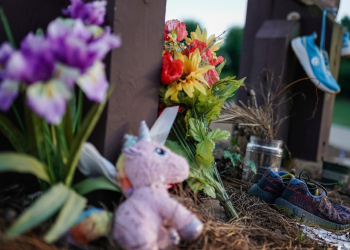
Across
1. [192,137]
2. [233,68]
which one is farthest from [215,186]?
[233,68]

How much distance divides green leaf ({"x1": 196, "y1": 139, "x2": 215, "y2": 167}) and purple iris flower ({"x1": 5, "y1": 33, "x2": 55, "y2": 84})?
74 cm

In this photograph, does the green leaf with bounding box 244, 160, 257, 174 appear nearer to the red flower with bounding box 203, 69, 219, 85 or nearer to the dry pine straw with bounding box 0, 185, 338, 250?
the dry pine straw with bounding box 0, 185, 338, 250

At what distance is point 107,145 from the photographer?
113 cm

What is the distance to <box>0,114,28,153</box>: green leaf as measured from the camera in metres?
1.00

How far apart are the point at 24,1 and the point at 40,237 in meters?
0.93

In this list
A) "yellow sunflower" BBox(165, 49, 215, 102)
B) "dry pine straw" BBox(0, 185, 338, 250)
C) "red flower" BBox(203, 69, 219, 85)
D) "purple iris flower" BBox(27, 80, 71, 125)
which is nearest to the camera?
"purple iris flower" BBox(27, 80, 71, 125)

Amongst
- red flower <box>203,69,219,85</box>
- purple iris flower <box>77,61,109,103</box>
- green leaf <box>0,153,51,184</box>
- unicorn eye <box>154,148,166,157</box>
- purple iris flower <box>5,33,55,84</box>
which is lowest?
unicorn eye <box>154,148,166,157</box>

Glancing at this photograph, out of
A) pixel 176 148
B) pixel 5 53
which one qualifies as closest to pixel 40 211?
pixel 5 53

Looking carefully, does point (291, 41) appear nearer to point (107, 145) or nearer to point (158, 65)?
point (158, 65)

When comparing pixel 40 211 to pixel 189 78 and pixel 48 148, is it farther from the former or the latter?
→ pixel 189 78

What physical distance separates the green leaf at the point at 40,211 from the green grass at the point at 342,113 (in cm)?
1411

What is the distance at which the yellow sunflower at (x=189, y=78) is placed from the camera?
127 centimetres

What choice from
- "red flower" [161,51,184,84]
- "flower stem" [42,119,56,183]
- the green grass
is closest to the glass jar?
"red flower" [161,51,184,84]

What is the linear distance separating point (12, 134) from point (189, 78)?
2.26 feet
